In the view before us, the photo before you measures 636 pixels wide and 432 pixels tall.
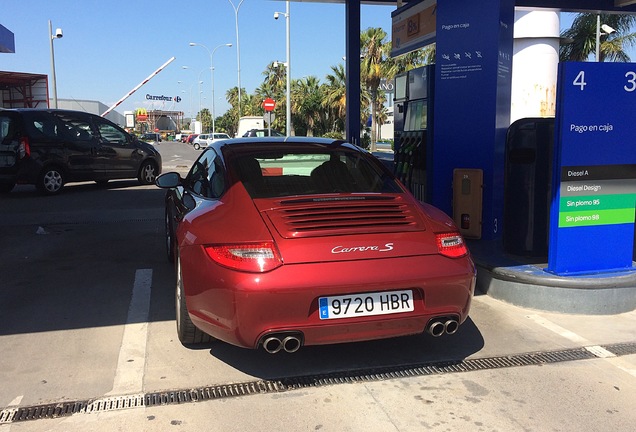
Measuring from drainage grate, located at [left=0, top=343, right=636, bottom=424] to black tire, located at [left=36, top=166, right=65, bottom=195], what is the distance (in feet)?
31.3

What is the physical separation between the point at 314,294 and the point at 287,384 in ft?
2.35

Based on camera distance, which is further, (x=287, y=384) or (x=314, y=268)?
(x=287, y=384)

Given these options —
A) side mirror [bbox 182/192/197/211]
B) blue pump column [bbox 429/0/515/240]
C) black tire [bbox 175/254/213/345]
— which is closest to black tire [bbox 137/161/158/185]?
blue pump column [bbox 429/0/515/240]

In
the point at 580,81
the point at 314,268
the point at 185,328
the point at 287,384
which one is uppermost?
the point at 580,81

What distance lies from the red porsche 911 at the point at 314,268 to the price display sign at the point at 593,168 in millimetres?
1615

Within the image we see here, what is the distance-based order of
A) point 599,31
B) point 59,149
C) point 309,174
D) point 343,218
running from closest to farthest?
point 343,218 < point 309,174 < point 59,149 < point 599,31

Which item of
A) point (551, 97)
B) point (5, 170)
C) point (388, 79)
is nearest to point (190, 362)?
point (5, 170)

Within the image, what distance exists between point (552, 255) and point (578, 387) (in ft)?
5.38

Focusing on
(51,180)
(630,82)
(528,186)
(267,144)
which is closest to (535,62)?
(528,186)

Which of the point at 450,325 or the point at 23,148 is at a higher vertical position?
the point at 23,148

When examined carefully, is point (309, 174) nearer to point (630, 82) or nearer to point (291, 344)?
point (291, 344)

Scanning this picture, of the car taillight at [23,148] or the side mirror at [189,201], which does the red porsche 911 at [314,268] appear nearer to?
the side mirror at [189,201]

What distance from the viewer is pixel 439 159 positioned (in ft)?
21.7

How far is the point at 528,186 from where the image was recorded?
5477mm
